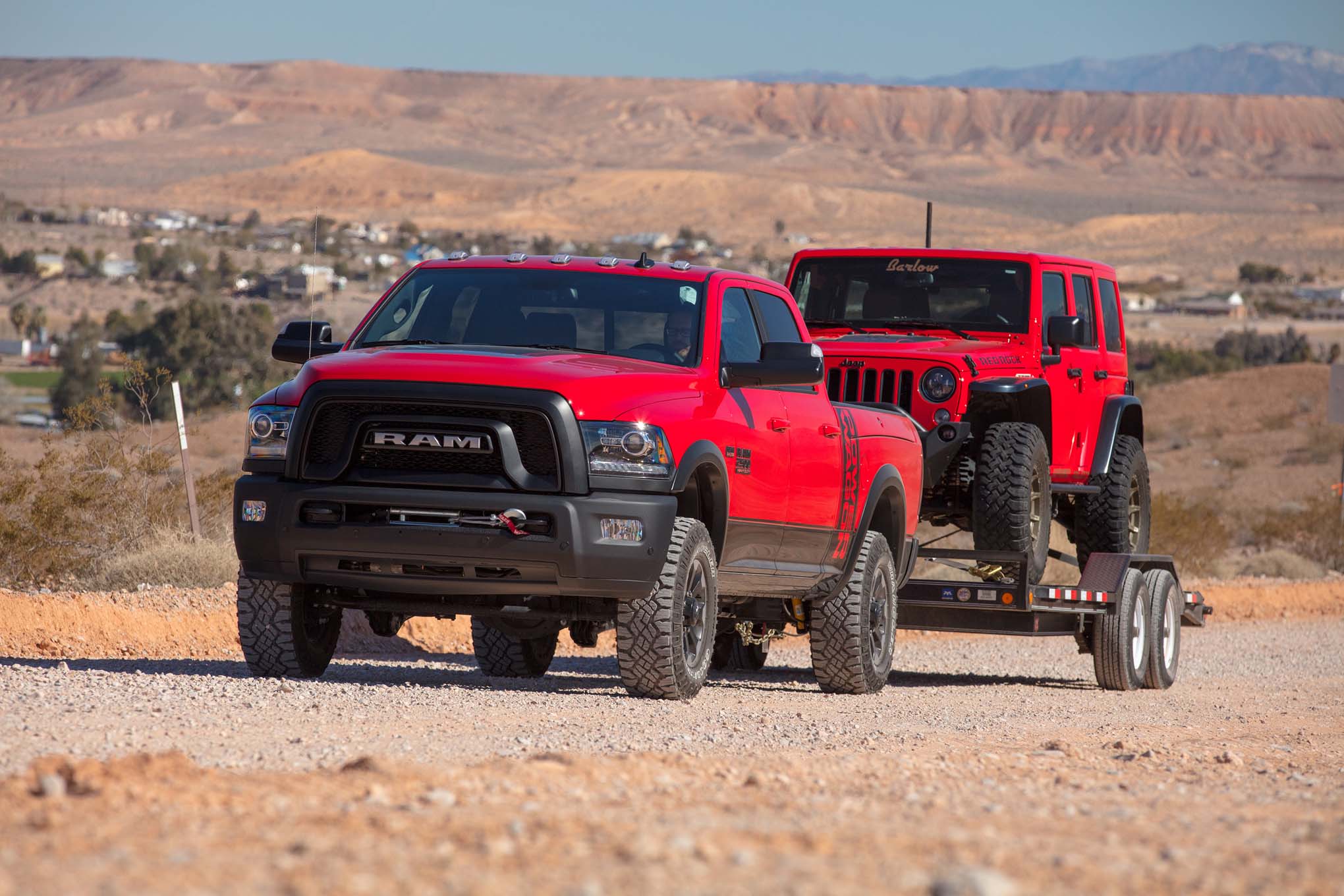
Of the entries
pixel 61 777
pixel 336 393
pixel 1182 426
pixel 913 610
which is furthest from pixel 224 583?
pixel 1182 426

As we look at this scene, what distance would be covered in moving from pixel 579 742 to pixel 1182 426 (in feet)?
161

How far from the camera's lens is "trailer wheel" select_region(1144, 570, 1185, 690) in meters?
13.7

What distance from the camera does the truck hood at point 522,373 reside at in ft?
28.7

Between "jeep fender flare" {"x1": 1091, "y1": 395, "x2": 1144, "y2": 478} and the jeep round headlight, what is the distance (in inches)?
78.2

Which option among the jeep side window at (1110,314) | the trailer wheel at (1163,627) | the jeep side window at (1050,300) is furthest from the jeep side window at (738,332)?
the trailer wheel at (1163,627)

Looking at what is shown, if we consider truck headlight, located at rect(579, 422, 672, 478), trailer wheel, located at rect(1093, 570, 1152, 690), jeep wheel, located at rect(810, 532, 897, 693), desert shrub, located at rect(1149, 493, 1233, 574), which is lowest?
desert shrub, located at rect(1149, 493, 1233, 574)

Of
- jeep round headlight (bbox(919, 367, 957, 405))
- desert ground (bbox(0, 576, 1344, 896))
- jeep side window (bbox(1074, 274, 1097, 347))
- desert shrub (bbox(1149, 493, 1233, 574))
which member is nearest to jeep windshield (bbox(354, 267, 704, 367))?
desert ground (bbox(0, 576, 1344, 896))

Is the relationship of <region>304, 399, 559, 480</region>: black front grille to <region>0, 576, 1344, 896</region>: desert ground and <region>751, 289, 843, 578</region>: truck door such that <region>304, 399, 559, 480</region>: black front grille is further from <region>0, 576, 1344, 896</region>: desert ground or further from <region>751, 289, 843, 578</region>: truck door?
<region>751, 289, 843, 578</region>: truck door

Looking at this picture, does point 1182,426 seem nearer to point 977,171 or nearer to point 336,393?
point 336,393

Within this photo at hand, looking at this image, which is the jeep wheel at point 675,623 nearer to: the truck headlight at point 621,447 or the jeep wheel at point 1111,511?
the truck headlight at point 621,447

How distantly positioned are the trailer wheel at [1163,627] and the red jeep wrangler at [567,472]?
11.2ft

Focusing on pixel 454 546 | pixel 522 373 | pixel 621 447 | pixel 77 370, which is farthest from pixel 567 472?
pixel 77 370

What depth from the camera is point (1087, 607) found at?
1287cm

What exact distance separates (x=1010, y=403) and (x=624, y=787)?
6.94 meters
